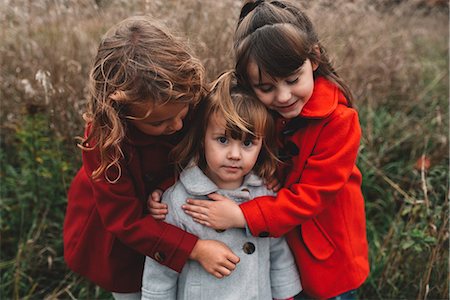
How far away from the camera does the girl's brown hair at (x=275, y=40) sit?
1.90 m

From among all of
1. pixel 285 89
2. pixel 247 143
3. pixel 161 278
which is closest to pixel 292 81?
pixel 285 89

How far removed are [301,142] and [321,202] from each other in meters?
0.24

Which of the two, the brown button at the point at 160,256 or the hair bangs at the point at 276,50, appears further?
the brown button at the point at 160,256

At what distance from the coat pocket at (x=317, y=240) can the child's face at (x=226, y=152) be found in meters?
0.37

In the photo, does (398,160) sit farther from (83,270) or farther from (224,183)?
(83,270)

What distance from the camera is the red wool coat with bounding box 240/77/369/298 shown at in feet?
6.59

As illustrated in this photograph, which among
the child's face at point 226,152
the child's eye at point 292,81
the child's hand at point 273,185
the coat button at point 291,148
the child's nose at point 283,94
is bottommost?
the child's hand at point 273,185

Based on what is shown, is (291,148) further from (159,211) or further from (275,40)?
(159,211)

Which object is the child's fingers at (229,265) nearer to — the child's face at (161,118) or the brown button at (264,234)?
the brown button at (264,234)

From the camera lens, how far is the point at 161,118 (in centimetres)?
188

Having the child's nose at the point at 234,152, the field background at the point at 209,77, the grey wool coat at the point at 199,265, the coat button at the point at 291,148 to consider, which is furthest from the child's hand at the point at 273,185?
the field background at the point at 209,77

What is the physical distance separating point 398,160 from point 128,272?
218 cm

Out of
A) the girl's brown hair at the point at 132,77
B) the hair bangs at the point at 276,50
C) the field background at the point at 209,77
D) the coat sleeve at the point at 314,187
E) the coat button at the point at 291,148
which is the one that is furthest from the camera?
the field background at the point at 209,77

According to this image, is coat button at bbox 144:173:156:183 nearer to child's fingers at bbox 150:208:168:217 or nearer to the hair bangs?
child's fingers at bbox 150:208:168:217
